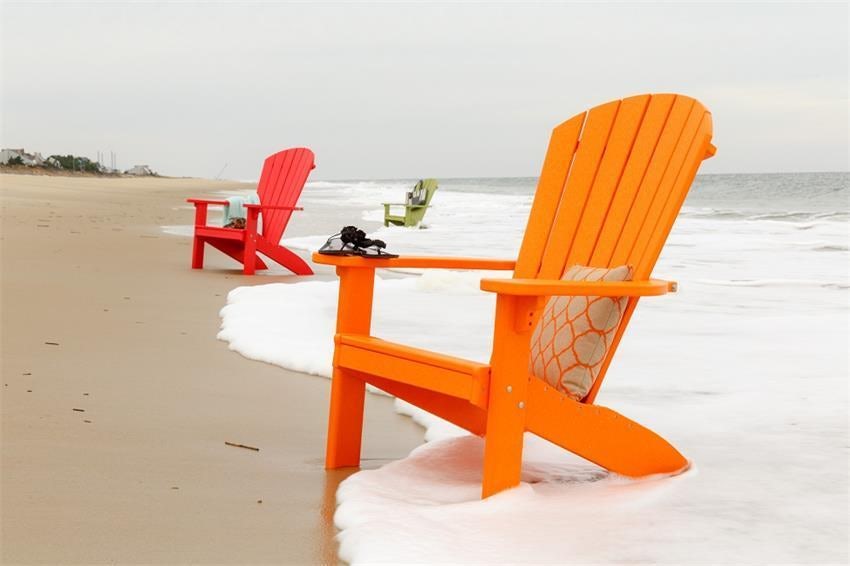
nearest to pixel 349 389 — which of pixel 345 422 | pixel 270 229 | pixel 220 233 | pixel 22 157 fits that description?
pixel 345 422

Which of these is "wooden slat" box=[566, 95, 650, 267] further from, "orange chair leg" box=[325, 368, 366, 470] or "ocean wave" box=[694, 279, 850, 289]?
"ocean wave" box=[694, 279, 850, 289]

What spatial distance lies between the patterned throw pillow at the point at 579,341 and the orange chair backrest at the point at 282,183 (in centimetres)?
485

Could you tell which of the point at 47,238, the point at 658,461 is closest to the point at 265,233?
the point at 47,238

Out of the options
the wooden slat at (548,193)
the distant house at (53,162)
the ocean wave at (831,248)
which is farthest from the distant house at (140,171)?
the wooden slat at (548,193)

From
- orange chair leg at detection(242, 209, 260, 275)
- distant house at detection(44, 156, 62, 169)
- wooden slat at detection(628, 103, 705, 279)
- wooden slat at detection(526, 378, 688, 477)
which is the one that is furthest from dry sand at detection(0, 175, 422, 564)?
distant house at detection(44, 156, 62, 169)

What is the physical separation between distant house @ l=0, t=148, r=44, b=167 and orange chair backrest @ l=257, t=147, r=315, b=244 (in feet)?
108

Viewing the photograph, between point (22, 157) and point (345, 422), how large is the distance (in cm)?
4115

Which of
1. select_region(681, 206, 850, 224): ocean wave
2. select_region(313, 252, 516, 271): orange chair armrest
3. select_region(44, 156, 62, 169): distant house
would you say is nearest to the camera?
select_region(313, 252, 516, 271): orange chair armrest

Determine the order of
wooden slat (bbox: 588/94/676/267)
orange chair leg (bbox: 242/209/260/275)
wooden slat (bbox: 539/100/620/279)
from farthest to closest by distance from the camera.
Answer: orange chair leg (bbox: 242/209/260/275) → wooden slat (bbox: 539/100/620/279) → wooden slat (bbox: 588/94/676/267)

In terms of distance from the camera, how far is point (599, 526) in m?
2.07

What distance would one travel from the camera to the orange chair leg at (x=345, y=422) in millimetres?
2529

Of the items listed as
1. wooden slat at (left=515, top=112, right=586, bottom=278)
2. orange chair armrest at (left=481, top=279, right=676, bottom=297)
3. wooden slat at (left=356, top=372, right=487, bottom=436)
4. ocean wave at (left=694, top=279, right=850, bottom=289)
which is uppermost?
wooden slat at (left=515, top=112, right=586, bottom=278)

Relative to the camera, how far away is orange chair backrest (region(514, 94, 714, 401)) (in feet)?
8.14

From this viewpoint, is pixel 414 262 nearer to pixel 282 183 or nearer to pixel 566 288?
pixel 566 288
